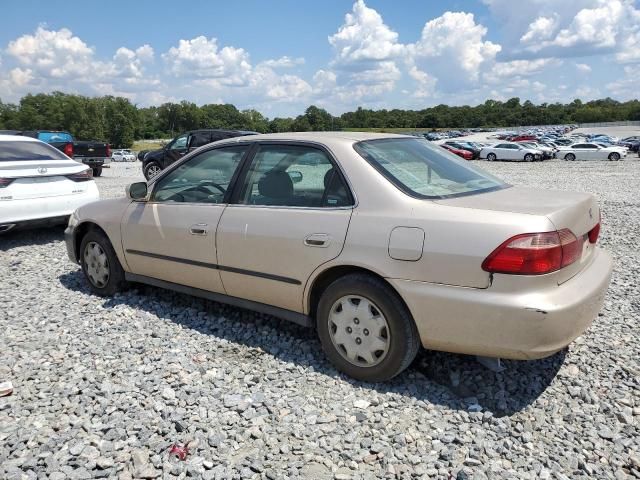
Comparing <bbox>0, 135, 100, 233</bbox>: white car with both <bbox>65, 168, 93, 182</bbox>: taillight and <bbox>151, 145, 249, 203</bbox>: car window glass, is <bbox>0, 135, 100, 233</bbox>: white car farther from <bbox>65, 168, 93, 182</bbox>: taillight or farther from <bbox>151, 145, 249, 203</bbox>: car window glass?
<bbox>151, 145, 249, 203</bbox>: car window glass

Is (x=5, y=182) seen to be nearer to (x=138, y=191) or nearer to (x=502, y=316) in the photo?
(x=138, y=191)

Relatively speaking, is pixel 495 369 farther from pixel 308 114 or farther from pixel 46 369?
pixel 308 114

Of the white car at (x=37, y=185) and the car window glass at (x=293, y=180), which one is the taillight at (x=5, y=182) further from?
the car window glass at (x=293, y=180)

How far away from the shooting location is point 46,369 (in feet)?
11.9

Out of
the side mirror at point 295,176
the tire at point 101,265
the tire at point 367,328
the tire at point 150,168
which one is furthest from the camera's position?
the tire at point 150,168

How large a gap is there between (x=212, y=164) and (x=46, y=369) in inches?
77.7

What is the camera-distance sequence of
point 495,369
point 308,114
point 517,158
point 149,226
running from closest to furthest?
1. point 495,369
2. point 149,226
3. point 517,158
4. point 308,114

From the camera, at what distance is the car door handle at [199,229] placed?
398 cm

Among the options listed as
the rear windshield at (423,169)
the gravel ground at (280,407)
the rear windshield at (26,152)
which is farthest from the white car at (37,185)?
the rear windshield at (423,169)

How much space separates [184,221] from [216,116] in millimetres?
154072

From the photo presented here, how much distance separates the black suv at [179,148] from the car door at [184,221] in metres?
11.8

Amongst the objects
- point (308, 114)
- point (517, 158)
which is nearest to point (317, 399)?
point (517, 158)

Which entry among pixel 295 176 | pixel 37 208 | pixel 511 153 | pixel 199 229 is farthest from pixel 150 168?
pixel 511 153

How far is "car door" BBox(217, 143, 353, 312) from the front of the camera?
11.0ft
